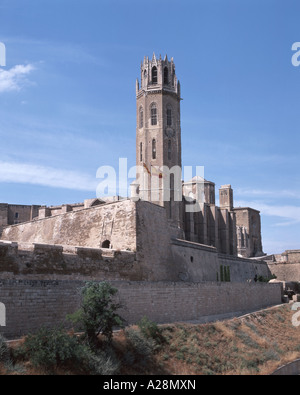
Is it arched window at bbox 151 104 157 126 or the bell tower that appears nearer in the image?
the bell tower

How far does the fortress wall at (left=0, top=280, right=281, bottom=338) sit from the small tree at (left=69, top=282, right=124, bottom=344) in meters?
0.93

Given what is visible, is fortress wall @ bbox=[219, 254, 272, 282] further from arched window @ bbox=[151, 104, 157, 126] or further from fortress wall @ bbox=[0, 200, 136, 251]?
arched window @ bbox=[151, 104, 157, 126]

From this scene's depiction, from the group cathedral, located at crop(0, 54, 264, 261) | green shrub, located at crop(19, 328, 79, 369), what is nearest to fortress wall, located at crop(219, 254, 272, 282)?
cathedral, located at crop(0, 54, 264, 261)

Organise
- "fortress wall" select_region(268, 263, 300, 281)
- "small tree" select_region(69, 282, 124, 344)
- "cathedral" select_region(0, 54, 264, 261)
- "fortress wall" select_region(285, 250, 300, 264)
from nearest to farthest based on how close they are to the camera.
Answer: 1. "small tree" select_region(69, 282, 124, 344)
2. "cathedral" select_region(0, 54, 264, 261)
3. "fortress wall" select_region(268, 263, 300, 281)
4. "fortress wall" select_region(285, 250, 300, 264)

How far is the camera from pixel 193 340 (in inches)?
739

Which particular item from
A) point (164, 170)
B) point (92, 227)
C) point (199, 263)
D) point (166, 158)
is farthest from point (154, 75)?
point (92, 227)

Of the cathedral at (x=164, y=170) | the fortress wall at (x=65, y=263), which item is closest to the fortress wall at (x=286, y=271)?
the cathedral at (x=164, y=170)

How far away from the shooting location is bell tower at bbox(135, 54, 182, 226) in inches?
1929

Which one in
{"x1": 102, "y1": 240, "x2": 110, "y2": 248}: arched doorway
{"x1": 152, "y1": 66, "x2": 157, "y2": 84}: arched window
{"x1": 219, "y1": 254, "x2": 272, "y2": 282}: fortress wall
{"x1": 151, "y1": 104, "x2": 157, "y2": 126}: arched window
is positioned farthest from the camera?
{"x1": 152, "y1": 66, "x2": 157, "y2": 84}: arched window

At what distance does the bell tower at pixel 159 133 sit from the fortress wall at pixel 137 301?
1890 cm

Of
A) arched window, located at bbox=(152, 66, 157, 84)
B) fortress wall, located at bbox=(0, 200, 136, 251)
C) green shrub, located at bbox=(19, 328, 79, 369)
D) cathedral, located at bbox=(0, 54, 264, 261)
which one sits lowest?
green shrub, located at bbox=(19, 328, 79, 369)

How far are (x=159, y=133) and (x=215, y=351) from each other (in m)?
33.9
